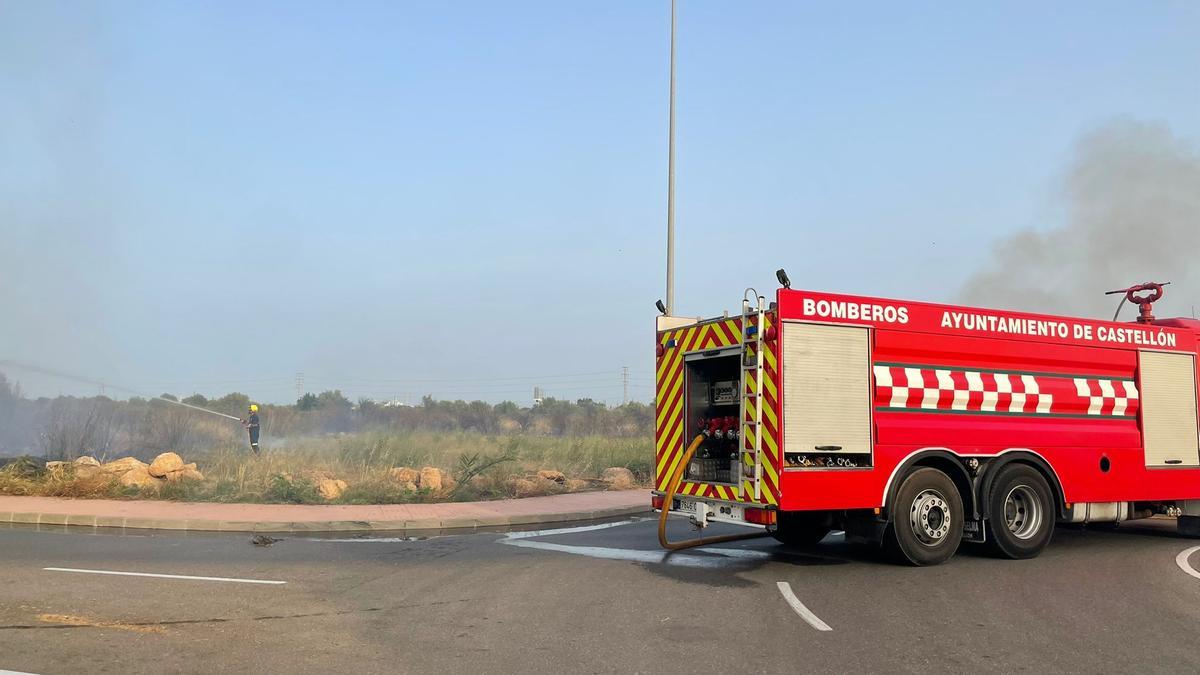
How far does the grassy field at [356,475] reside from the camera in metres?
14.5

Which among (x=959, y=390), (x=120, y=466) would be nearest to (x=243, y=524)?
(x=120, y=466)

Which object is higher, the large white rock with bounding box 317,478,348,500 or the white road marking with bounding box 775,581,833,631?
the large white rock with bounding box 317,478,348,500

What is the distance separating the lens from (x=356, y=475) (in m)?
16.5

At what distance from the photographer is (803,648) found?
557 centimetres

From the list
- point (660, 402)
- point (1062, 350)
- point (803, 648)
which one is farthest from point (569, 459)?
point (803, 648)

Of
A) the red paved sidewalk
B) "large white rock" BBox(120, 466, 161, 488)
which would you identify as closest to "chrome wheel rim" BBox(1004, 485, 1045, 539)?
the red paved sidewalk

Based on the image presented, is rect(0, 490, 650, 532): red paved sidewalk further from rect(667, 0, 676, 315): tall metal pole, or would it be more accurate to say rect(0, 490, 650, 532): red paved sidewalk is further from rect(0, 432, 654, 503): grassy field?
rect(667, 0, 676, 315): tall metal pole

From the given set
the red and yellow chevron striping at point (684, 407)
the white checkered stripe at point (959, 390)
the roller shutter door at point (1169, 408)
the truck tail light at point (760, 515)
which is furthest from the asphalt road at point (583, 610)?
the white checkered stripe at point (959, 390)

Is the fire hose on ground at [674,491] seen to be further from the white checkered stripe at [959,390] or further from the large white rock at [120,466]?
the large white rock at [120,466]

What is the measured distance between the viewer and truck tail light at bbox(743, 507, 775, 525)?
793 cm

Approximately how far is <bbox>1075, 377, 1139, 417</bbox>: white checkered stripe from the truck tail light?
4.45 metres

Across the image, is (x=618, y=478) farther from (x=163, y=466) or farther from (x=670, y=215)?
(x=163, y=466)

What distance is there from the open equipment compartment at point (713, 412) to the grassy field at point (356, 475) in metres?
6.99

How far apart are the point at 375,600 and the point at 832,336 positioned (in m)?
4.95
